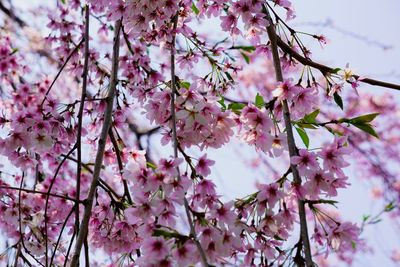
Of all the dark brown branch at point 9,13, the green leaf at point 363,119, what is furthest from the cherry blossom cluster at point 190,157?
the dark brown branch at point 9,13

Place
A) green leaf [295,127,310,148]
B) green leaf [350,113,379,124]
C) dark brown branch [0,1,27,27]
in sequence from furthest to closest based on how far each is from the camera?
1. dark brown branch [0,1,27,27]
2. green leaf [295,127,310,148]
3. green leaf [350,113,379,124]

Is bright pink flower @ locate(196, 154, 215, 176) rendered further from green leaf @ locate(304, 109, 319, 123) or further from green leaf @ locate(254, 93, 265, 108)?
green leaf @ locate(304, 109, 319, 123)

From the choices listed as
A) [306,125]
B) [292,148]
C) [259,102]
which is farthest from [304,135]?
[292,148]

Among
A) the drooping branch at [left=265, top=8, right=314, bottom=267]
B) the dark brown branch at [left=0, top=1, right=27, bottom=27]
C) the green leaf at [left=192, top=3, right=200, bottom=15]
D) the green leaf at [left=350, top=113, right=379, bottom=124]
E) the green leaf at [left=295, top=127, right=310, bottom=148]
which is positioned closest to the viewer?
the drooping branch at [left=265, top=8, right=314, bottom=267]

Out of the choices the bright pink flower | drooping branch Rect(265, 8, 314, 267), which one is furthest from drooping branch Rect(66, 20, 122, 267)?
drooping branch Rect(265, 8, 314, 267)

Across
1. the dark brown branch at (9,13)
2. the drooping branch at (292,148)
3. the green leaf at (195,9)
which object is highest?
the dark brown branch at (9,13)

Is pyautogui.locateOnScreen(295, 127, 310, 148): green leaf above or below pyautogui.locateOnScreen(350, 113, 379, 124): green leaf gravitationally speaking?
above

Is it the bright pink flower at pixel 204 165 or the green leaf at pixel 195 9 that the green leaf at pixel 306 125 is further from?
the green leaf at pixel 195 9

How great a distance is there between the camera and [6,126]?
199cm

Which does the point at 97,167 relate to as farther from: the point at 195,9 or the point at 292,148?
the point at 195,9

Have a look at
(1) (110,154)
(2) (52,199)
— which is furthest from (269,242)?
(2) (52,199)

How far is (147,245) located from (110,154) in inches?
42.8

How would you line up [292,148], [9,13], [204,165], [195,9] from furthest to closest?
1. [9,13]
2. [195,9]
3. [204,165]
4. [292,148]

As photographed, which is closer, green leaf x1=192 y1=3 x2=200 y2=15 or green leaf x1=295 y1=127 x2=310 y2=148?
green leaf x1=295 y1=127 x2=310 y2=148
